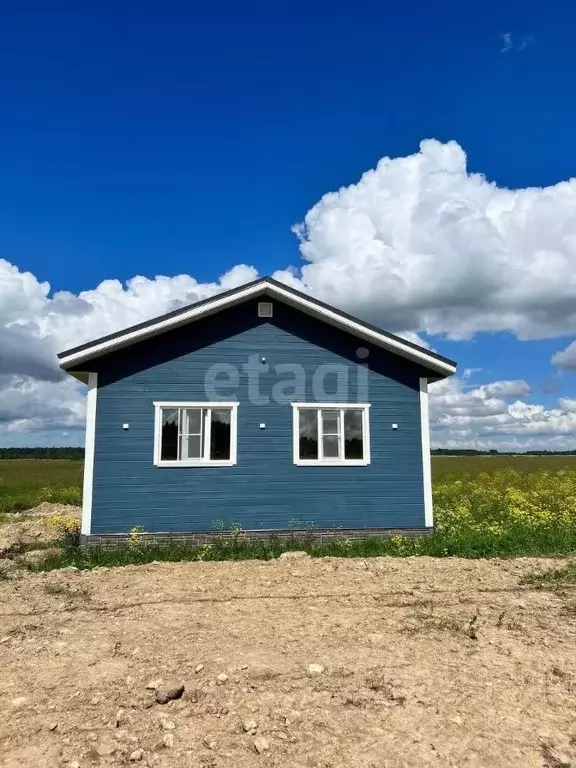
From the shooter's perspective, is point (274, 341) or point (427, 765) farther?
point (274, 341)

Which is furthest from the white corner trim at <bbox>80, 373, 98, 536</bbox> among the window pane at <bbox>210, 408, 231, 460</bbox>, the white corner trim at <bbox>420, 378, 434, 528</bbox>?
the white corner trim at <bbox>420, 378, 434, 528</bbox>

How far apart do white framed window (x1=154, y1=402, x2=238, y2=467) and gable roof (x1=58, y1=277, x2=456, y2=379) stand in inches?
67.0

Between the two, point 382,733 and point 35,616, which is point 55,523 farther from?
point 382,733

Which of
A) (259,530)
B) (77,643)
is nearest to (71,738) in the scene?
(77,643)

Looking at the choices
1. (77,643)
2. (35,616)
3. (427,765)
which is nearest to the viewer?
(427,765)

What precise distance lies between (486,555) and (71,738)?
30.9ft

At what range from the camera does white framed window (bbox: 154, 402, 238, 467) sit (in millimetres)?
13188

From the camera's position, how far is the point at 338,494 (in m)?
13.7

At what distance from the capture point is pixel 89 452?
42.1ft

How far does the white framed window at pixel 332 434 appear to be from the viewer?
13.7 meters

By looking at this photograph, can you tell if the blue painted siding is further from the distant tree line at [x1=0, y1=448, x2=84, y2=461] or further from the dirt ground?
the distant tree line at [x1=0, y1=448, x2=84, y2=461]

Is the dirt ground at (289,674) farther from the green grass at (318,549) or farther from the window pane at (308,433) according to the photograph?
the window pane at (308,433)

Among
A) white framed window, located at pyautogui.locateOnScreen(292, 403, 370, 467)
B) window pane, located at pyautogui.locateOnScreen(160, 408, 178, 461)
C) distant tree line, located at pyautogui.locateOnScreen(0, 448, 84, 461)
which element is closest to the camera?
window pane, located at pyautogui.locateOnScreen(160, 408, 178, 461)

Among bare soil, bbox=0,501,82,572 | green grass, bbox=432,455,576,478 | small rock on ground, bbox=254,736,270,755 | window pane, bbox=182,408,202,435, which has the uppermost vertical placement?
window pane, bbox=182,408,202,435
